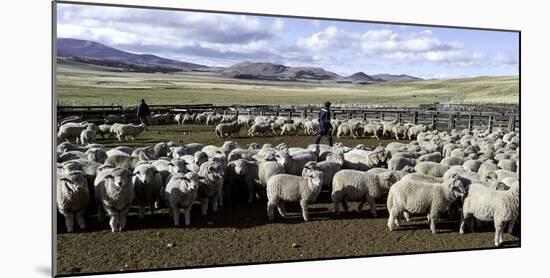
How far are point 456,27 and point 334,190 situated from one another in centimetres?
300

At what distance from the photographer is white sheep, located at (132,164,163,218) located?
686 cm

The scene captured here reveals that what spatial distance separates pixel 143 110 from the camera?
732 cm

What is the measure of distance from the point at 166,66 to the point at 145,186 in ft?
5.41

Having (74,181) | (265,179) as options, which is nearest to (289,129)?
(265,179)

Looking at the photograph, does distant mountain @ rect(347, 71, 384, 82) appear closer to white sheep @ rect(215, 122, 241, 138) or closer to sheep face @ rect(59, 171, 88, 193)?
white sheep @ rect(215, 122, 241, 138)

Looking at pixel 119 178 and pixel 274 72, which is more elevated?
pixel 274 72

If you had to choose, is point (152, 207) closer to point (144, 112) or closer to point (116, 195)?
point (116, 195)

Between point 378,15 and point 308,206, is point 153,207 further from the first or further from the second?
point 378,15

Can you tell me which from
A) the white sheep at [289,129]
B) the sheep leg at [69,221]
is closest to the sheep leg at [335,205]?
the sheep leg at [69,221]

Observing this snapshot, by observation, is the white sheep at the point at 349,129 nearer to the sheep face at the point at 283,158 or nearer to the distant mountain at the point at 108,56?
the sheep face at the point at 283,158

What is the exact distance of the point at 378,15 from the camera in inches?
282

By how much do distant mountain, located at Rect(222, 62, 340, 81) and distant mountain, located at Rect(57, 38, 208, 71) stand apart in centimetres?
45

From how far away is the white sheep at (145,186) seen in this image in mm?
6855

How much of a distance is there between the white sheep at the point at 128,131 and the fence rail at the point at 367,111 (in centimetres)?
75
